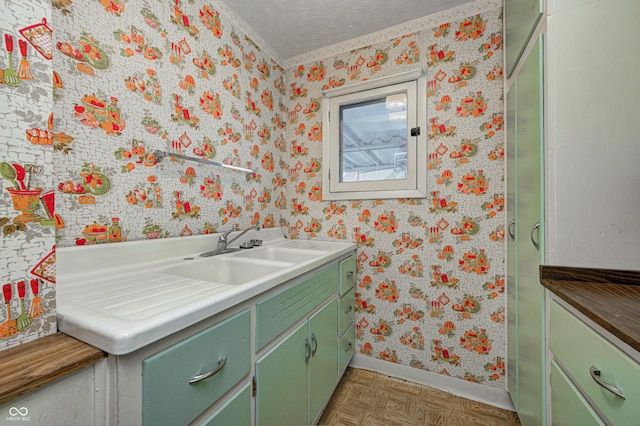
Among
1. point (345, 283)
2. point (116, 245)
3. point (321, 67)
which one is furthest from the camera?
point (321, 67)

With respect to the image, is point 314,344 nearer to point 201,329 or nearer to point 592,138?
point 201,329

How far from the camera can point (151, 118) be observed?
1.15 metres

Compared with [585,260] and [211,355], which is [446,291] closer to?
[585,260]

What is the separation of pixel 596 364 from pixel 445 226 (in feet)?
3.38

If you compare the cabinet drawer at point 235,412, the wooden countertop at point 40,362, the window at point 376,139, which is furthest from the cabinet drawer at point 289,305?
the window at point 376,139

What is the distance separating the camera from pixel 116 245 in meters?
0.98

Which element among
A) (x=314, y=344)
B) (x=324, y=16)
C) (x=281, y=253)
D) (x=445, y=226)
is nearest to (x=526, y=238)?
(x=445, y=226)

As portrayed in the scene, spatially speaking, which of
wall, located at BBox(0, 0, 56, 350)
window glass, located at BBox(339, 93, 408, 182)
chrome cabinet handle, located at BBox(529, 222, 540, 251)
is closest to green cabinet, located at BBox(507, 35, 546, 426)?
chrome cabinet handle, located at BBox(529, 222, 540, 251)

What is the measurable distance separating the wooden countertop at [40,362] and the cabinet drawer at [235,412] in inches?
13.4

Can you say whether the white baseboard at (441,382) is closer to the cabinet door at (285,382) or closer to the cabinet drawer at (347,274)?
the cabinet drawer at (347,274)

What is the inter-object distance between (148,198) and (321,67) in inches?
62.3

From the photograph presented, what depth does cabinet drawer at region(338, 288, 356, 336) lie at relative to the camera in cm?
152

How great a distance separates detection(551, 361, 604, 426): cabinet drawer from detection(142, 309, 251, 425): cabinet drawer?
36.0 inches

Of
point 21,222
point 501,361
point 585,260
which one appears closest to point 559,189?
point 585,260
